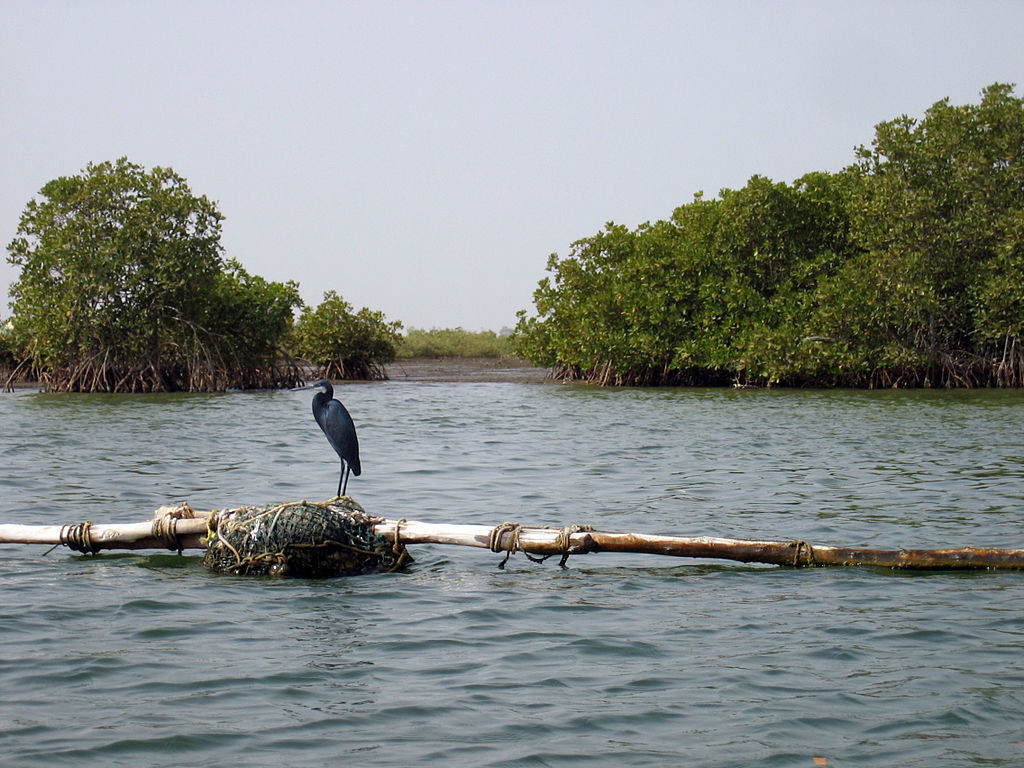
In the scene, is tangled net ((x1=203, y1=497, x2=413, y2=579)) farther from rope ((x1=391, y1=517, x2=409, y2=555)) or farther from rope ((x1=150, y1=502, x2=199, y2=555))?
rope ((x1=150, y1=502, x2=199, y2=555))

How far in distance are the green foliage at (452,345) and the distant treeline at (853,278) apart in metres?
24.5

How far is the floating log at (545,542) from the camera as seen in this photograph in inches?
298

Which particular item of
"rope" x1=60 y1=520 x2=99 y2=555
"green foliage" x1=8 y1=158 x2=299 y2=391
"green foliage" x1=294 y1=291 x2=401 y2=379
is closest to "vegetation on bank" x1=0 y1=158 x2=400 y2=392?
"green foliage" x1=8 y1=158 x2=299 y2=391

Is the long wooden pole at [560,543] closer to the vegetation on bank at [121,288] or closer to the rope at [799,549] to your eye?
the rope at [799,549]

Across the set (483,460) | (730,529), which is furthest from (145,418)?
(730,529)

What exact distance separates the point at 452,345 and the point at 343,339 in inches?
803

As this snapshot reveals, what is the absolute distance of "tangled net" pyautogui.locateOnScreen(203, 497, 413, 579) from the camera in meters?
7.80

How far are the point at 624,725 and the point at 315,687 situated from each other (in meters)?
1.58

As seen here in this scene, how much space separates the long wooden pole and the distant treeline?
2416cm

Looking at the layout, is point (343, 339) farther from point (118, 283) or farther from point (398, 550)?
point (398, 550)

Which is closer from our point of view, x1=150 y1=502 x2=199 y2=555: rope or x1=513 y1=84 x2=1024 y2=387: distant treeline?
x1=150 y1=502 x2=199 y2=555: rope

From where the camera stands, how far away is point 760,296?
34.0 metres

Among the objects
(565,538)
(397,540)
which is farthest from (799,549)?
(397,540)

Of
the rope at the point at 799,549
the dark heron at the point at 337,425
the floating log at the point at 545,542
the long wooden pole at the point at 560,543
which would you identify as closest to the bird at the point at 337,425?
the dark heron at the point at 337,425
